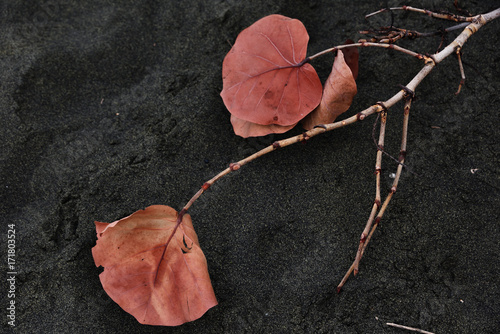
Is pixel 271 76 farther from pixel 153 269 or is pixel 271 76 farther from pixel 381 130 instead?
pixel 153 269

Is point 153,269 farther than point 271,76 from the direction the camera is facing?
No

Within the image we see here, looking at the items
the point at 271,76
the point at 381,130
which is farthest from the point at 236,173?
the point at 381,130

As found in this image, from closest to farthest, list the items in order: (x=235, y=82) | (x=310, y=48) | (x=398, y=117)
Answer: (x=235, y=82), (x=398, y=117), (x=310, y=48)

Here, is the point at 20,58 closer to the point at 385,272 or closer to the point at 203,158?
the point at 203,158

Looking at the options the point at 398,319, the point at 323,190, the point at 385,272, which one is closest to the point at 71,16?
the point at 323,190

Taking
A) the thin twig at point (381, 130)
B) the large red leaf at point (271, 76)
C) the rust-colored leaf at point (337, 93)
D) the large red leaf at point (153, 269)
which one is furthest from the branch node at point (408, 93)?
the large red leaf at point (153, 269)

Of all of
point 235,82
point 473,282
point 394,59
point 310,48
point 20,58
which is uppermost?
point 20,58

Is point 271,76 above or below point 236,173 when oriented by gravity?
above
